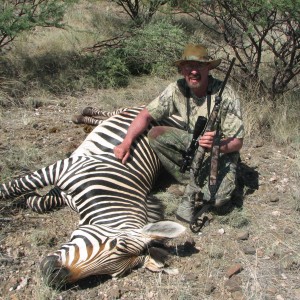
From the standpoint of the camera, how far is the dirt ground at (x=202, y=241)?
357 cm

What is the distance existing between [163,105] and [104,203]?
51.1 inches

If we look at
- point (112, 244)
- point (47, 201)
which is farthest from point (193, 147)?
point (112, 244)

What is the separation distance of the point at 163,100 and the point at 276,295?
2124 mm

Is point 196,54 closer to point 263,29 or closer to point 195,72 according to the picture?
point 195,72

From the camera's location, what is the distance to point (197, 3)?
671 cm

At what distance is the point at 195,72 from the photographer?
4.43m

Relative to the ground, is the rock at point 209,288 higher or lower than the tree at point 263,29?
lower

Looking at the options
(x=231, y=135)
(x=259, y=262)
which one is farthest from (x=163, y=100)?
(x=259, y=262)

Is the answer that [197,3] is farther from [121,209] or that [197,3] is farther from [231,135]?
[121,209]

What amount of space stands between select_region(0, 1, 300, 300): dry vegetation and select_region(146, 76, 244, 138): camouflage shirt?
793 mm

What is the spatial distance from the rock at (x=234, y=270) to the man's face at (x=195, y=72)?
1680 millimetres

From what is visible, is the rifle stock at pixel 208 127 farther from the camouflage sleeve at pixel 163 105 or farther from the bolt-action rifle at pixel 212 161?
the camouflage sleeve at pixel 163 105

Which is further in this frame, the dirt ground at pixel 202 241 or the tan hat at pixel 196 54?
the tan hat at pixel 196 54

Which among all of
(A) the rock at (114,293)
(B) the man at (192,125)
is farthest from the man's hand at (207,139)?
(A) the rock at (114,293)
